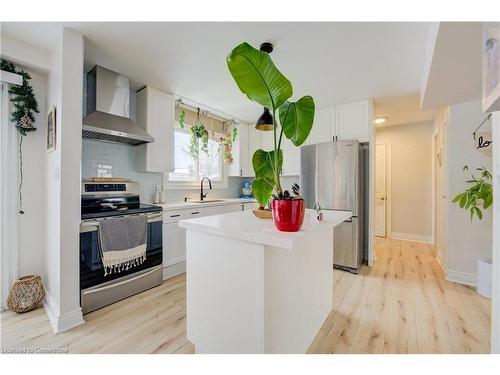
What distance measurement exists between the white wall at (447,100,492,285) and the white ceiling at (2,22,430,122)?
2.20 feet

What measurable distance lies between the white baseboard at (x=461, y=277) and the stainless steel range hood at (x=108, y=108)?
13.3 feet

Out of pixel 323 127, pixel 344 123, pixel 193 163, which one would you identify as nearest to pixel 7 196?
pixel 193 163

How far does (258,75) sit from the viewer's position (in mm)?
1077

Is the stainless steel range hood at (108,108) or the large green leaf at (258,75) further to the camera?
the stainless steel range hood at (108,108)

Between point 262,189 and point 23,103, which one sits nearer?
point 262,189

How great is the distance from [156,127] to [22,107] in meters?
1.25

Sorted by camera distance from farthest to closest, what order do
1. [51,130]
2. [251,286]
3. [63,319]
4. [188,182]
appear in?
[188,182] → [51,130] → [63,319] → [251,286]

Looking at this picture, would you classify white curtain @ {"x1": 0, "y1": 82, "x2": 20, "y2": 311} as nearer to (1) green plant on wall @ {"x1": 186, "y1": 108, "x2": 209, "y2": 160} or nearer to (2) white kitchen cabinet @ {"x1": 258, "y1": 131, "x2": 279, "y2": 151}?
(1) green plant on wall @ {"x1": 186, "y1": 108, "x2": 209, "y2": 160}

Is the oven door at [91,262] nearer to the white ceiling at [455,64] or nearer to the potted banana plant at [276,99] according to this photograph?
the potted banana plant at [276,99]

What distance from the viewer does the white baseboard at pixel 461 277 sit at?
2.66m

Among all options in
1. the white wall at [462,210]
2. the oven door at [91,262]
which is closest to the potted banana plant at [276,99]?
the oven door at [91,262]

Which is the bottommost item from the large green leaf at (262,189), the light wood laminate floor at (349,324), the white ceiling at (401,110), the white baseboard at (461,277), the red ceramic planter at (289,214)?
the light wood laminate floor at (349,324)

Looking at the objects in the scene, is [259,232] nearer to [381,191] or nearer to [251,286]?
[251,286]
